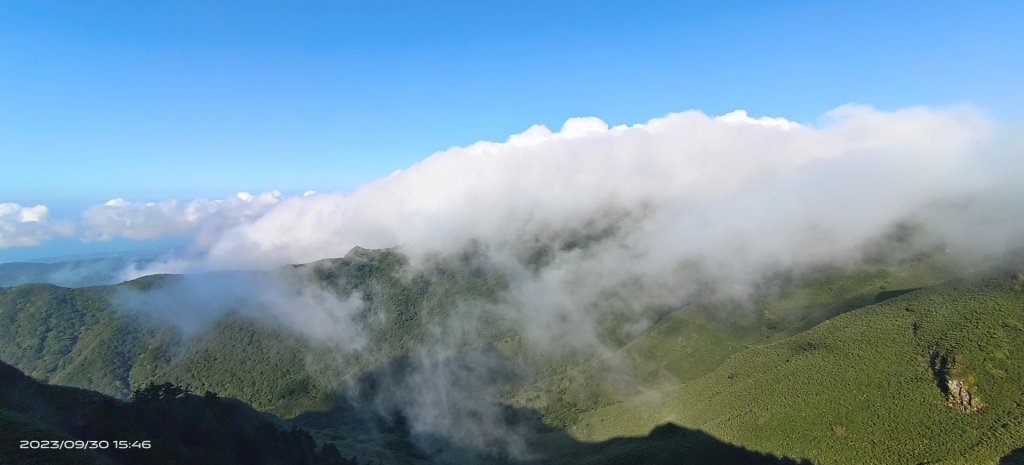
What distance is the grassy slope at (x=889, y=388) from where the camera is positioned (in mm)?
110000

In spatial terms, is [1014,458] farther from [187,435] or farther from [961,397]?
[187,435]

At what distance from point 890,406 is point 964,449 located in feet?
76.3

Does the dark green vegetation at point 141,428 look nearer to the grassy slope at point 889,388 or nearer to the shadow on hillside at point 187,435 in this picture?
the shadow on hillside at point 187,435

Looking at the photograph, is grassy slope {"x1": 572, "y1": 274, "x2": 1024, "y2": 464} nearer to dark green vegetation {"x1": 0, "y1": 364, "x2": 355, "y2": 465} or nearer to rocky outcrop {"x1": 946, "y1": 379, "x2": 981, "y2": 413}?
rocky outcrop {"x1": 946, "y1": 379, "x2": 981, "y2": 413}

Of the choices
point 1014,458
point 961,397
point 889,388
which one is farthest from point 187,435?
point 961,397

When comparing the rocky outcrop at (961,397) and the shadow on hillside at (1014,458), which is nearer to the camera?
the shadow on hillside at (1014,458)

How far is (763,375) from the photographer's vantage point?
557 ft

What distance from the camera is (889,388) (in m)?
132

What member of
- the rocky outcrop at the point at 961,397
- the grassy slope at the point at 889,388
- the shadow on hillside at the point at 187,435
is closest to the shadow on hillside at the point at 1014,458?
the grassy slope at the point at 889,388

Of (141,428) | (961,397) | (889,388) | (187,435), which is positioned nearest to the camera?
(961,397)

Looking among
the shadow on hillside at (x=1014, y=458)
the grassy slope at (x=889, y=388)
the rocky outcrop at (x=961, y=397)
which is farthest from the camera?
the rocky outcrop at (x=961, y=397)

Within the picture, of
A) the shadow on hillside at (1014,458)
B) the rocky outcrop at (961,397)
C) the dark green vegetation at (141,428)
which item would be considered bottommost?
the shadow on hillside at (1014,458)

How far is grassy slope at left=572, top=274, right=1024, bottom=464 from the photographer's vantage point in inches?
4331

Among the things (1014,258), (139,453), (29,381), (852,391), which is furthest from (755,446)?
(29,381)
